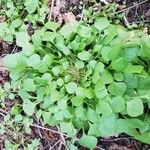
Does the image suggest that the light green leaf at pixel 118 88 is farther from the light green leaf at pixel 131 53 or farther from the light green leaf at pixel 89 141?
the light green leaf at pixel 89 141

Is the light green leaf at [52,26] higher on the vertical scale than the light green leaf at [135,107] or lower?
higher

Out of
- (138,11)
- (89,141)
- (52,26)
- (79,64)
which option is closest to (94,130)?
(89,141)

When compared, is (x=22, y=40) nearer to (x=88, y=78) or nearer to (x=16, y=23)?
(x=16, y=23)

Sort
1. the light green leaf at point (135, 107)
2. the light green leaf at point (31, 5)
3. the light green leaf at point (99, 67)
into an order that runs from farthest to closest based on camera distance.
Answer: the light green leaf at point (31, 5), the light green leaf at point (99, 67), the light green leaf at point (135, 107)

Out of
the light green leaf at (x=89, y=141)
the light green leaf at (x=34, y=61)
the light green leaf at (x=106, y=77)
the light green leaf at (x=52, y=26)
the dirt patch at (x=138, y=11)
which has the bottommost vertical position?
the light green leaf at (x=89, y=141)

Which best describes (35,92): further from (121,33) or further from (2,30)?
(121,33)

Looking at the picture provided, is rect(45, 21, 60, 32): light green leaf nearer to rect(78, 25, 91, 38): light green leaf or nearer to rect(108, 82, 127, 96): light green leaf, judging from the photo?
rect(78, 25, 91, 38): light green leaf

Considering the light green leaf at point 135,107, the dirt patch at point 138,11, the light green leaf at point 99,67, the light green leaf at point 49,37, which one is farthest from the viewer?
the dirt patch at point 138,11

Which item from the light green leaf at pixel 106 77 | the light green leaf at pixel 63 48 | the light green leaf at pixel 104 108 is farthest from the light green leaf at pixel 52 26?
the light green leaf at pixel 104 108
